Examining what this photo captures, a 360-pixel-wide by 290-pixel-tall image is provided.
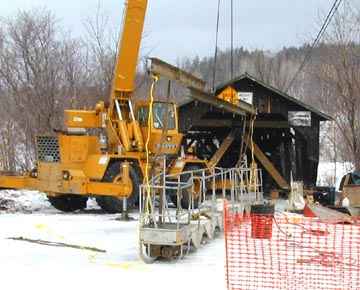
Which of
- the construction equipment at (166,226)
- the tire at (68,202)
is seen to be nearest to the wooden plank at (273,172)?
the tire at (68,202)

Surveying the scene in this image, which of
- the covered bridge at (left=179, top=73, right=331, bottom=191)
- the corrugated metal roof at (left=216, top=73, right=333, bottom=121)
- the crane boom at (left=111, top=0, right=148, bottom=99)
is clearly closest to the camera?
the crane boom at (left=111, top=0, right=148, bottom=99)

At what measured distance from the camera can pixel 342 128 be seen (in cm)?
2712

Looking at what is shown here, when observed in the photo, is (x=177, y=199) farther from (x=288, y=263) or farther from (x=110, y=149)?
(x=110, y=149)

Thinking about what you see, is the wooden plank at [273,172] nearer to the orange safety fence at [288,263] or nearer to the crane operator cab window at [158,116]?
the crane operator cab window at [158,116]

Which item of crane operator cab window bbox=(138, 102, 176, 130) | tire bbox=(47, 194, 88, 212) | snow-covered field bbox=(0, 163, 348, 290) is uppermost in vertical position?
crane operator cab window bbox=(138, 102, 176, 130)

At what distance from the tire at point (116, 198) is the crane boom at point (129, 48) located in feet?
6.54

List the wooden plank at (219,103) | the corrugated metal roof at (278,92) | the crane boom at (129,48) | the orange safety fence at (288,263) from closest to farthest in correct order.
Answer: the orange safety fence at (288,263) → the wooden plank at (219,103) → the crane boom at (129,48) → the corrugated metal roof at (278,92)

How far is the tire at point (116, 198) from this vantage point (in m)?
17.1

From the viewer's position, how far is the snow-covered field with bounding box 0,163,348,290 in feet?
28.9

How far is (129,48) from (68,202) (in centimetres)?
453

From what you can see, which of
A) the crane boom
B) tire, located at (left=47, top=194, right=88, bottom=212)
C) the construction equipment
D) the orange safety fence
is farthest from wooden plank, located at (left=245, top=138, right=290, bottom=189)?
the orange safety fence

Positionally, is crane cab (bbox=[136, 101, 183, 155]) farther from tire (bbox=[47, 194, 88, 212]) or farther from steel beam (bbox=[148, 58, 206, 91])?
steel beam (bbox=[148, 58, 206, 91])

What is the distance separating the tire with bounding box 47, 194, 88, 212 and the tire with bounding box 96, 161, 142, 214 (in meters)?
1.28

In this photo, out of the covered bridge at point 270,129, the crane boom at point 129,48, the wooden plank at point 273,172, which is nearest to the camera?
the crane boom at point 129,48
